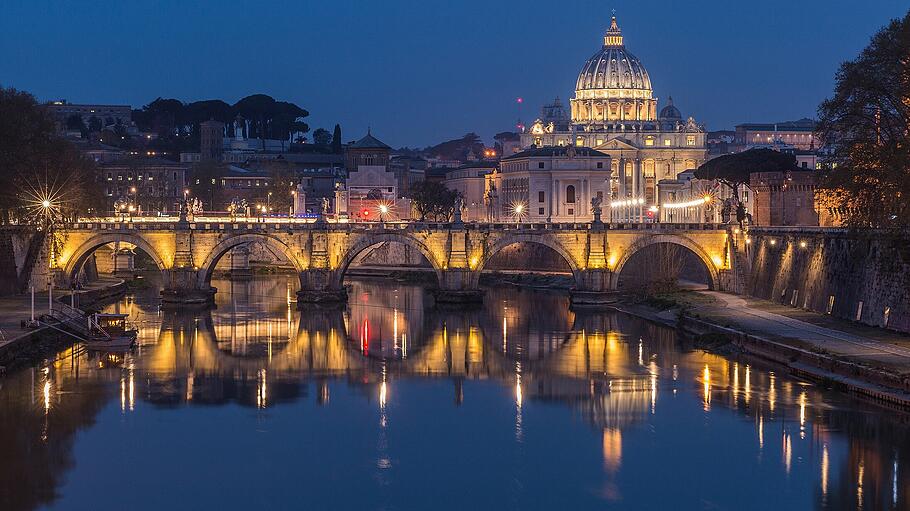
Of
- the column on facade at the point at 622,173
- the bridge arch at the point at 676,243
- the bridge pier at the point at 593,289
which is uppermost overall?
A: the column on facade at the point at 622,173

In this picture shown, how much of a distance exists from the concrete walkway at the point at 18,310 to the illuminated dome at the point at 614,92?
107 metres

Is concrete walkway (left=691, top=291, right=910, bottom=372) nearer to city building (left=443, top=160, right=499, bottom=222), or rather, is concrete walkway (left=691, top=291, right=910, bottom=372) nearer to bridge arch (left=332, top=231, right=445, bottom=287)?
bridge arch (left=332, top=231, right=445, bottom=287)

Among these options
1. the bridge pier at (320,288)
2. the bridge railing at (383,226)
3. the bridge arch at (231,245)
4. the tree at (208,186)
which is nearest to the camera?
the bridge pier at (320,288)

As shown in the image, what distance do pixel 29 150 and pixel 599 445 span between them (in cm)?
4134

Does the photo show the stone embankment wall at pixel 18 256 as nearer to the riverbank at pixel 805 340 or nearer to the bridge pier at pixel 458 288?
the bridge pier at pixel 458 288

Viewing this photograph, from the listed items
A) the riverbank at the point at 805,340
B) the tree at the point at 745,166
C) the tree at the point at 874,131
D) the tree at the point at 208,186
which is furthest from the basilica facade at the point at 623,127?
the tree at the point at 874,131

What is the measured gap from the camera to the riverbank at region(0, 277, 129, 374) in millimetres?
49219

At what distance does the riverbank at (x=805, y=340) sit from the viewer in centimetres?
4211

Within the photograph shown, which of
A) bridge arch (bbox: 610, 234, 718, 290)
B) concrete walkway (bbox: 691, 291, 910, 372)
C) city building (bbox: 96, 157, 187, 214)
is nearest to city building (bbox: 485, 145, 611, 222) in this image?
city building (bbox: 96, 157, 187, 214)

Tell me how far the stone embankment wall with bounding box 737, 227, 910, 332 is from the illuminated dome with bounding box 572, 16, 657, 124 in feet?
347

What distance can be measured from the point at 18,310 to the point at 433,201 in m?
66.2

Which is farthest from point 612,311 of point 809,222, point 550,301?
point 809,222

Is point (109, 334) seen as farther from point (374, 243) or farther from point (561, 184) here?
point (561, 184)

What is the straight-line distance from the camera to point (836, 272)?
185 feet
